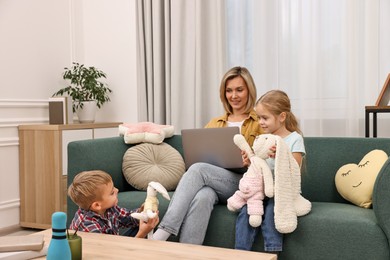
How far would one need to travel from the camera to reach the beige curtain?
3717 millimetres

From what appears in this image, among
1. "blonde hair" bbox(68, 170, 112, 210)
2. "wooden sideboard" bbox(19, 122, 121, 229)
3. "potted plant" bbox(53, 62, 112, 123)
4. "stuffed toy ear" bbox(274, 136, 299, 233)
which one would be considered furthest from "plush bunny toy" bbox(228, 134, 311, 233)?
"potted plant" bbox(53, 62, 112, 123)

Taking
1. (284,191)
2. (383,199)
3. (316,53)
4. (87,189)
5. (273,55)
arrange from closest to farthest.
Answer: (87,189), (383,199), (284,191), (316,53), (273,55)

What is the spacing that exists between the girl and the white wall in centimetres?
187

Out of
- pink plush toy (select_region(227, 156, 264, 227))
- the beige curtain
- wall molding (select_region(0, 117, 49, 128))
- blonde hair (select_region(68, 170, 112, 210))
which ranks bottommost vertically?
pink plush toy (select_region(227, 156, 264, 227))

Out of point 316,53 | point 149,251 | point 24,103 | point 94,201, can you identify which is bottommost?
point 149,251

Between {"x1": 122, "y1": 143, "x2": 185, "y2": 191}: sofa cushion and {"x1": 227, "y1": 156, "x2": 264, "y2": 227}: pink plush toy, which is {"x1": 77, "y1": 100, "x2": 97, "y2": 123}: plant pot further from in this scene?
{"x1": 227, "y1": 156, "x2": 264, "y2": 227}: pink plush toy

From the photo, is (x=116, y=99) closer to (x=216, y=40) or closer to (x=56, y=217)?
(x=216, y=40)

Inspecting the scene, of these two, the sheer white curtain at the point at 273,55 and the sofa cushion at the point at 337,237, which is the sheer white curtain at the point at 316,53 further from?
the sofa cushion at the point at 337,237

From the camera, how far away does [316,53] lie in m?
3.32

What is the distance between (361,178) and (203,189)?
74 cm

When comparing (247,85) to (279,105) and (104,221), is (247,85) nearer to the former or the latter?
(279,105)

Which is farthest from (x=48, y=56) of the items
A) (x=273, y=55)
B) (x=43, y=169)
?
(x=273, y=55)

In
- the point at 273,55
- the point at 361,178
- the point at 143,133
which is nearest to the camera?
the point at 361,178

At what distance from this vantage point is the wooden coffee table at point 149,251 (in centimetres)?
153
